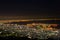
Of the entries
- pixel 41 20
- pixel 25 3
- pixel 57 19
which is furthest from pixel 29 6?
pixel 57 19

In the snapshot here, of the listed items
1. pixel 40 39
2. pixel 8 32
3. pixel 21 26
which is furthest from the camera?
pixel 21 26

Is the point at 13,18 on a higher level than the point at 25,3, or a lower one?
lower

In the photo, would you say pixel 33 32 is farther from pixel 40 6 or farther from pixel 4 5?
pixel 4 5

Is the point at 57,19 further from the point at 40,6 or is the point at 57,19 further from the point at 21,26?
the point at 21,26

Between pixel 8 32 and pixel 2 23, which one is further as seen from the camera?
pixel 2 23

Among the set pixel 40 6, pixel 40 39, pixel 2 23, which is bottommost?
pixel 40 39

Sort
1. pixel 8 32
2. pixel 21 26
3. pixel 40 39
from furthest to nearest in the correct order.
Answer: pixel 21 26 < pixel 8 32 < pixel 40 39

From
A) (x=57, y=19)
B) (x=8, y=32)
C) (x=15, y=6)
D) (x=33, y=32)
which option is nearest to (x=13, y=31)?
(x=8, y=32)

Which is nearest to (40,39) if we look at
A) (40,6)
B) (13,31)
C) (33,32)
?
(33,32)

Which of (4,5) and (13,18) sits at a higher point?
(4,5)
